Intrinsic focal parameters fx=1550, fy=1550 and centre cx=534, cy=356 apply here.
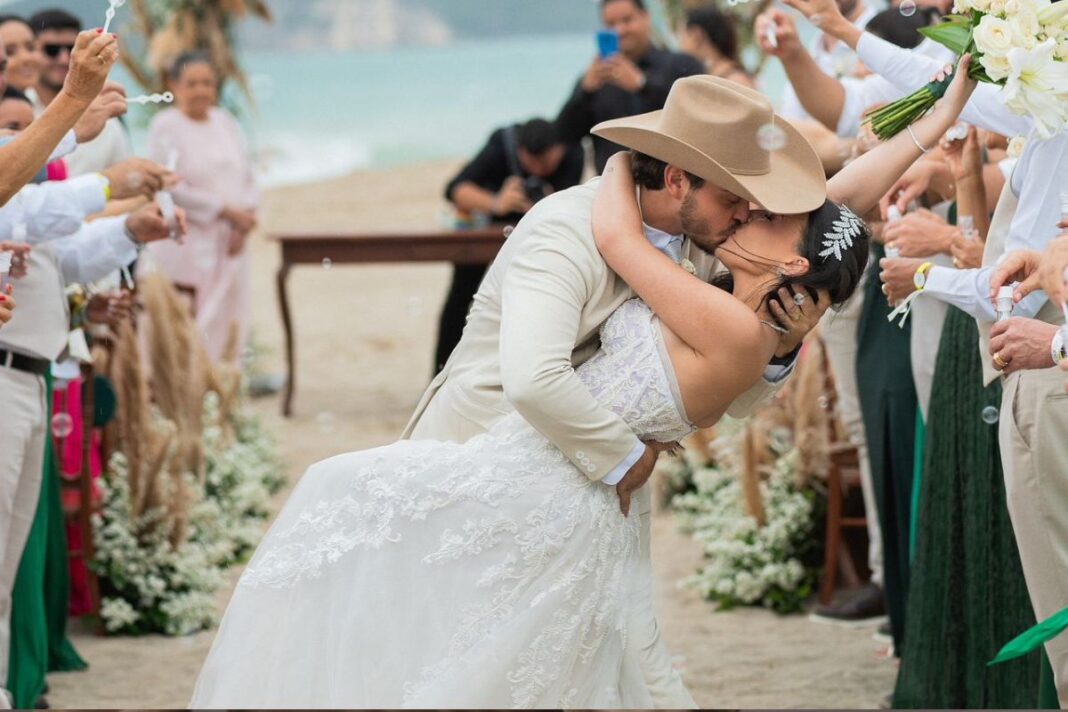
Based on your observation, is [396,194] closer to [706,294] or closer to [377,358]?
[377,358]

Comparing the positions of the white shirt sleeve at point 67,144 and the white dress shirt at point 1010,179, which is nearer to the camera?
the white dress shirt at point 1010,179

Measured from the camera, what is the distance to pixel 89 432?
6.10 m

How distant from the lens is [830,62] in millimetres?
6922

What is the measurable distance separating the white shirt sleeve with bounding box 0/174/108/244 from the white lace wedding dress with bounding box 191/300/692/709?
155 cm

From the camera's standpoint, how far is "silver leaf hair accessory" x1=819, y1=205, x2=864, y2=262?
333cm

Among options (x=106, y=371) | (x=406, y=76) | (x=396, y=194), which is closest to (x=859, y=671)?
(x=106, y=371)

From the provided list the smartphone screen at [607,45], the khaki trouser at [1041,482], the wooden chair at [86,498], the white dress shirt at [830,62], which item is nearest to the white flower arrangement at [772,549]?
the white dress shirt at [830,62]

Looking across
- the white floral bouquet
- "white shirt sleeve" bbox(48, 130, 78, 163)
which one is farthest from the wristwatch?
"white shirt sleeve" bbox(48, 130, 78, 163)

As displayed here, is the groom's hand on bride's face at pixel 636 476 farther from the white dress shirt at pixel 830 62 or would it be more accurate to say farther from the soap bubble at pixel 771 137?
the white dress shirt at pixel 830 62

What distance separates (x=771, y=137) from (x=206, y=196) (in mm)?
7147

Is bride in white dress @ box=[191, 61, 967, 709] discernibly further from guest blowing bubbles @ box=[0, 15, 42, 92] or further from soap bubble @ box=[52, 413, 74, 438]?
guest blowing bubbles @ box=[0, 15, 42, 92]

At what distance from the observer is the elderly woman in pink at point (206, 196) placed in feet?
32.8

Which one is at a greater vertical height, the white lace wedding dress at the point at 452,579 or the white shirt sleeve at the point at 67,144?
the white shirt sleeve at the point at 67,144

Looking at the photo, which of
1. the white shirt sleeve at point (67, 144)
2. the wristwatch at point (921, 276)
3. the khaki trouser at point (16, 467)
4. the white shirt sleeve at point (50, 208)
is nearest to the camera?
the wristwatch at point (921, 276)
